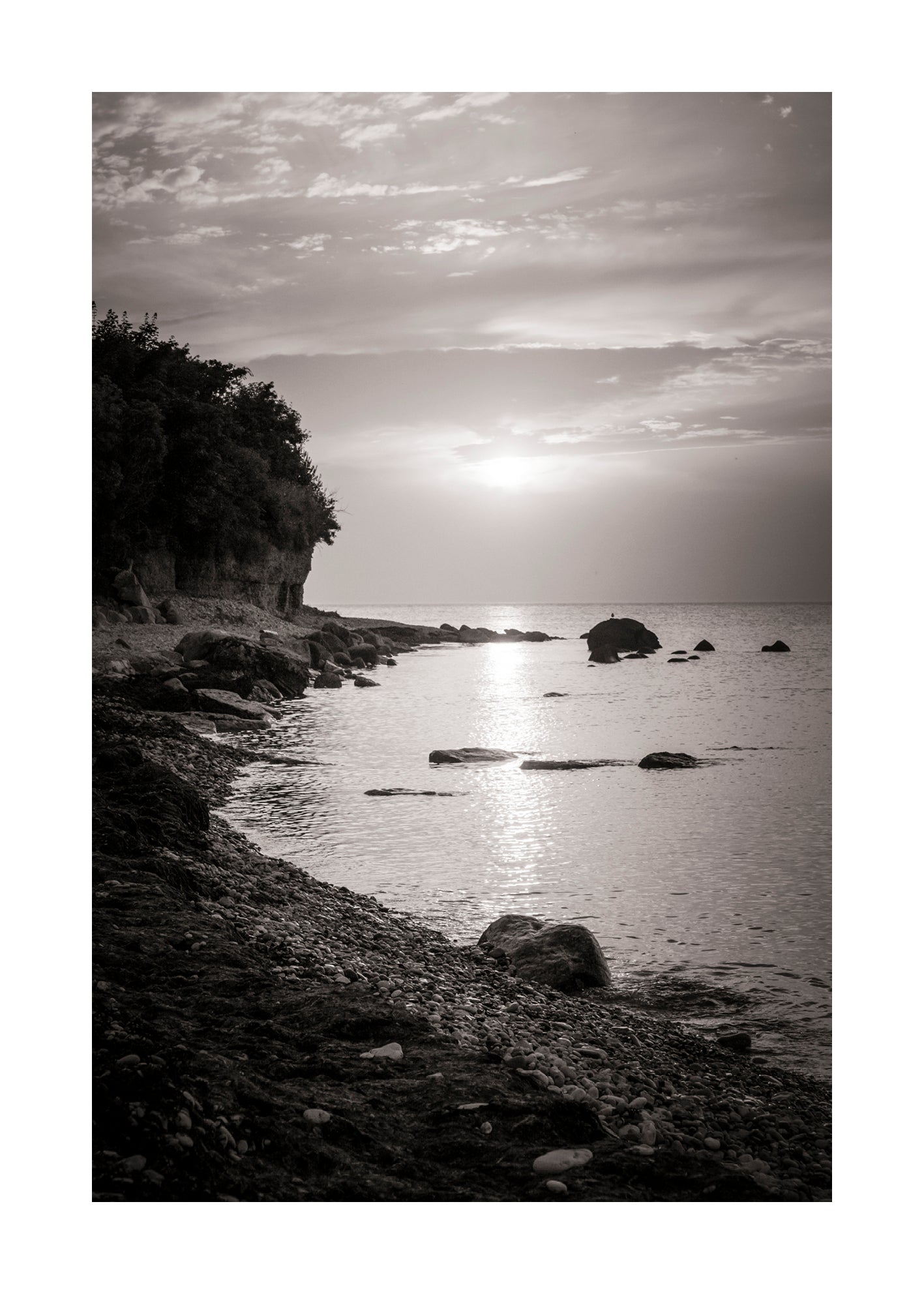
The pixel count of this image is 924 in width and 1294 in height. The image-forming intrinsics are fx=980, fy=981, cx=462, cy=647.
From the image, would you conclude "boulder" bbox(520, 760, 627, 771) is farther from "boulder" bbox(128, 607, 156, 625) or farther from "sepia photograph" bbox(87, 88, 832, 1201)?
"boulder" bbox(128, 607, 156, 625)

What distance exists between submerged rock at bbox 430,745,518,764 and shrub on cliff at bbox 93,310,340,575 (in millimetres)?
1701

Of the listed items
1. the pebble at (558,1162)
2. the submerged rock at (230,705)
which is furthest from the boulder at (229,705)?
the pebble at (558,1162)

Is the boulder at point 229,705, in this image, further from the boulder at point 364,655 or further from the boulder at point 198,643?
the boulder at point 364,655

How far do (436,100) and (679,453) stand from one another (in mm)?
2322

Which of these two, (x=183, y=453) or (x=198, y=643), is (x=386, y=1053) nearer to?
(x=183, y=453)

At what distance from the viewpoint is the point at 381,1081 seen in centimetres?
365

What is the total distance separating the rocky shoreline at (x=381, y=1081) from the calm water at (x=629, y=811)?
0.60m

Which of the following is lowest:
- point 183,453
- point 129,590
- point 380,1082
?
point 380,1082

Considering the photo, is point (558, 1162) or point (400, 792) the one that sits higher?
point (400, 792)

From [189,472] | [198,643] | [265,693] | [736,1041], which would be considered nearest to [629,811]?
[736,1041]

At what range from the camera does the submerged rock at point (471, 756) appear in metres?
6.60

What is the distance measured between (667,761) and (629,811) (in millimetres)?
624
